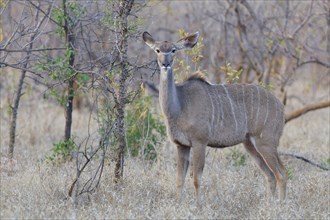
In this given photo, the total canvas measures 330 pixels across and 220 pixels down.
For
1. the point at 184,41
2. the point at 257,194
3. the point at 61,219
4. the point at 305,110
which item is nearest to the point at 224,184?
the point at 257,194

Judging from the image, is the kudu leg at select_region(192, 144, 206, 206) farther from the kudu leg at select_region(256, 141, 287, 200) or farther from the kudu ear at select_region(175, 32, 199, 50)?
the kudu ear at select_region(175, 32, 199, 50)

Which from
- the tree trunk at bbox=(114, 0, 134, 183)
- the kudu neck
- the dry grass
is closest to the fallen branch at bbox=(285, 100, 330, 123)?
the dry grass

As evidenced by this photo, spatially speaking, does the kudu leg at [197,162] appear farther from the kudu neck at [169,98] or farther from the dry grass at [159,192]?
the kudu neck at [169,98]

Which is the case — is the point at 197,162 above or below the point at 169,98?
below

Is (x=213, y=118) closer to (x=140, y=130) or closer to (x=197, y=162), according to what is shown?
(x=197, y=162)

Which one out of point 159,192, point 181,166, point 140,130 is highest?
point 140,130

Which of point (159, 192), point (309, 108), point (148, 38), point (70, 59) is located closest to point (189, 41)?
point (148, 38)

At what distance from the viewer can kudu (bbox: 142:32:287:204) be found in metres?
6.50

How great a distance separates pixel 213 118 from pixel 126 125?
1.23 meters

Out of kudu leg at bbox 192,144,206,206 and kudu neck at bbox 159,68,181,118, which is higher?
Answer: kudu neck at bbox 159,68,181,118

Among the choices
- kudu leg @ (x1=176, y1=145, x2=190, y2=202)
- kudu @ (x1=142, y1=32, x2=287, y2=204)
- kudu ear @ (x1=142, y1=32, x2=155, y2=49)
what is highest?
kudu ear @ (x1=142, y1=32, x2=155, y2=49)

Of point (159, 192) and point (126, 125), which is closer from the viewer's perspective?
point (159, 192)

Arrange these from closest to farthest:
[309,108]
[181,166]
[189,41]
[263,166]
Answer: [189,41] → [181,166] → [263,166] → [309,108]

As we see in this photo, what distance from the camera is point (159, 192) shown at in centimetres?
667
